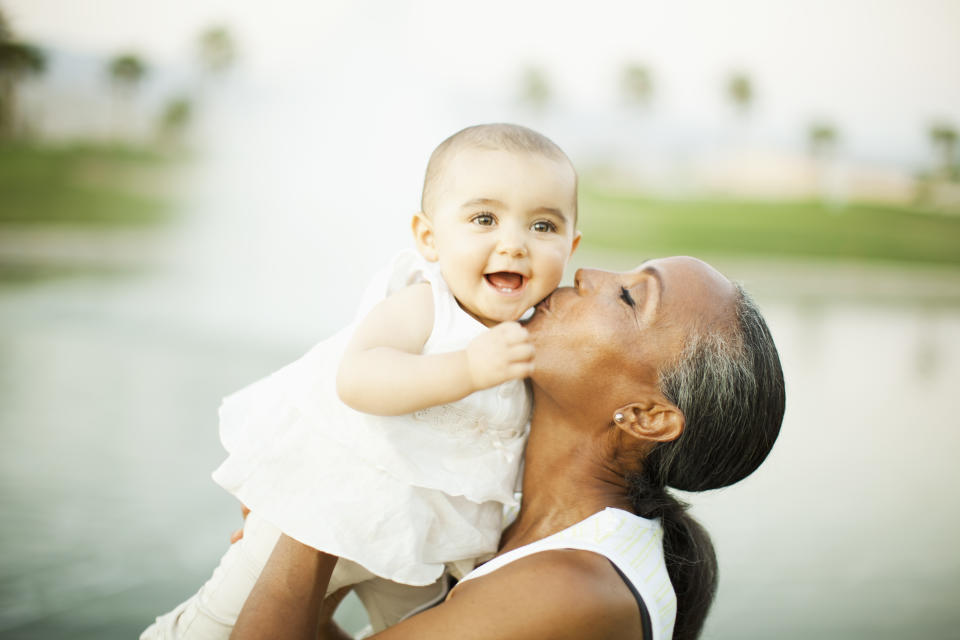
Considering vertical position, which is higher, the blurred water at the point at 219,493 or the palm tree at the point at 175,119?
the palm tree at the point at 175,119

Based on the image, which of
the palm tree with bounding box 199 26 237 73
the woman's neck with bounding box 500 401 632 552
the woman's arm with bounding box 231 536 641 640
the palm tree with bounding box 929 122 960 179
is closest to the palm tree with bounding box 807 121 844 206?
the palm tree with bounding box 929 122 960 179

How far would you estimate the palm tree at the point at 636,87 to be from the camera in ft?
52.2

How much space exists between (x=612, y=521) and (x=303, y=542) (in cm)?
49

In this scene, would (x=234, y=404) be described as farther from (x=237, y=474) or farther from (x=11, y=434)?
(x=11, y=434)

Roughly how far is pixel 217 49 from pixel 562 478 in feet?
48.8

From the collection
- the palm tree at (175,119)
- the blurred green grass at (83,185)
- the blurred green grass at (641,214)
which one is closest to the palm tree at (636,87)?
the blurred green grass at (641,214)

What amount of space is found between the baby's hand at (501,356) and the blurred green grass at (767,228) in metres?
14.5

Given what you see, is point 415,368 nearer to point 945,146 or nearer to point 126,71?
point 126,71

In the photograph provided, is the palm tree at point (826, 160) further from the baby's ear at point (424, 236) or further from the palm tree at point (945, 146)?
the baby's ear at point (424, 236)

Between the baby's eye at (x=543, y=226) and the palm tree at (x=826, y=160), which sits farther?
the palm tree at (x=826, y=160)

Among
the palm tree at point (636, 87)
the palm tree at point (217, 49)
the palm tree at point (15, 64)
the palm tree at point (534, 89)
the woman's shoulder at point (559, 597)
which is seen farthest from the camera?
the palm tree at point (636, 87)

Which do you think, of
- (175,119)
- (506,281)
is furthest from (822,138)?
(506,281)

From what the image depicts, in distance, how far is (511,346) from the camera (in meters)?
1.01

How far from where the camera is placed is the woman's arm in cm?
112
